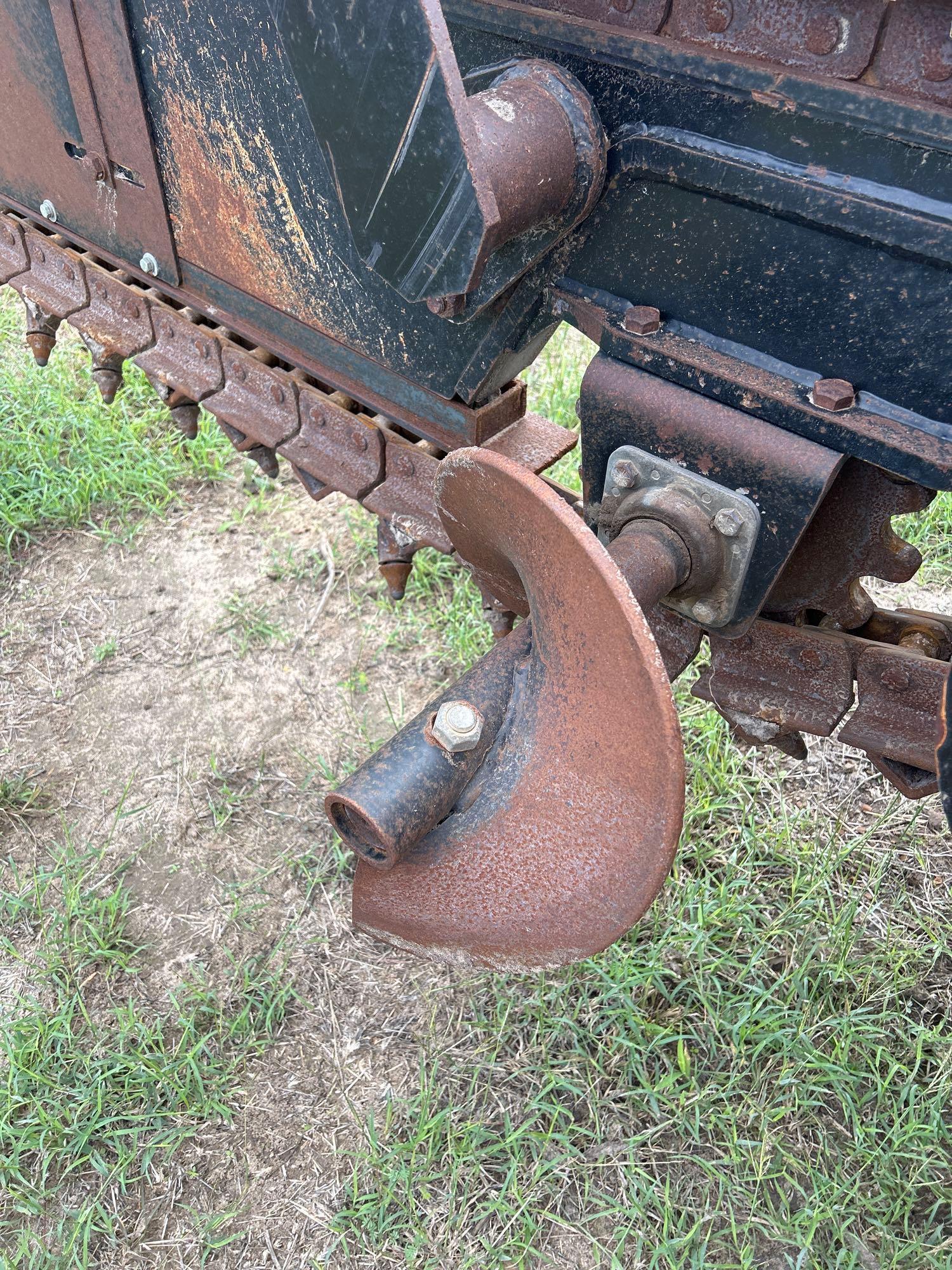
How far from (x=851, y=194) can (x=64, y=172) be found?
5.14 feet

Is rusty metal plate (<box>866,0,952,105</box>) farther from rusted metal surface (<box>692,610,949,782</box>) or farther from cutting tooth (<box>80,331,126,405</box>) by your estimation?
cutting tooth (<box>80,331,126,405</box>)

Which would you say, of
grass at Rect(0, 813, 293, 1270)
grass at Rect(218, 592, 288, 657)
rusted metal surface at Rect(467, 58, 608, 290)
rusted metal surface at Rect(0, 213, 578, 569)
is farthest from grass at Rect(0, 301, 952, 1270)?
rusted metal surface at Rect(467, 58, 608, 290)

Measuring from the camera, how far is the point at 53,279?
2.23m

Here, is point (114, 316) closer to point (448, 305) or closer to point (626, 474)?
point (448, 305)

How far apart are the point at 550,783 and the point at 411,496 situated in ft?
2.17

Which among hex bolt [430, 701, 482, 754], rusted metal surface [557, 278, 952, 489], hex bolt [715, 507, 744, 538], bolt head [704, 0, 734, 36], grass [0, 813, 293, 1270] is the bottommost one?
grass [0, 813, 293, 1270]

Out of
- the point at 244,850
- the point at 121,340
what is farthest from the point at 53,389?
the point at 244,850

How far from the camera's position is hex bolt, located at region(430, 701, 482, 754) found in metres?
1.22

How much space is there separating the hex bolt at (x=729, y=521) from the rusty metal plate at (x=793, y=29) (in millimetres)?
476

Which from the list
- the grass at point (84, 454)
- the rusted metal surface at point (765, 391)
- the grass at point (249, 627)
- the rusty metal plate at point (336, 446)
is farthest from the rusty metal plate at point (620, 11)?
the grass at point (84, 454)

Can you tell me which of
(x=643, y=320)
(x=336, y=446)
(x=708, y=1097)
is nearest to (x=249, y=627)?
(x=336, y=446)

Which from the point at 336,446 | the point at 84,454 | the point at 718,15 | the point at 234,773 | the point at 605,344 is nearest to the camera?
the point at 718,15

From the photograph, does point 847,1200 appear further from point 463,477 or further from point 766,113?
point 766,113

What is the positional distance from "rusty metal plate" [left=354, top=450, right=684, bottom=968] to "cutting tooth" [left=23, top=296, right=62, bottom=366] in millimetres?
1553
